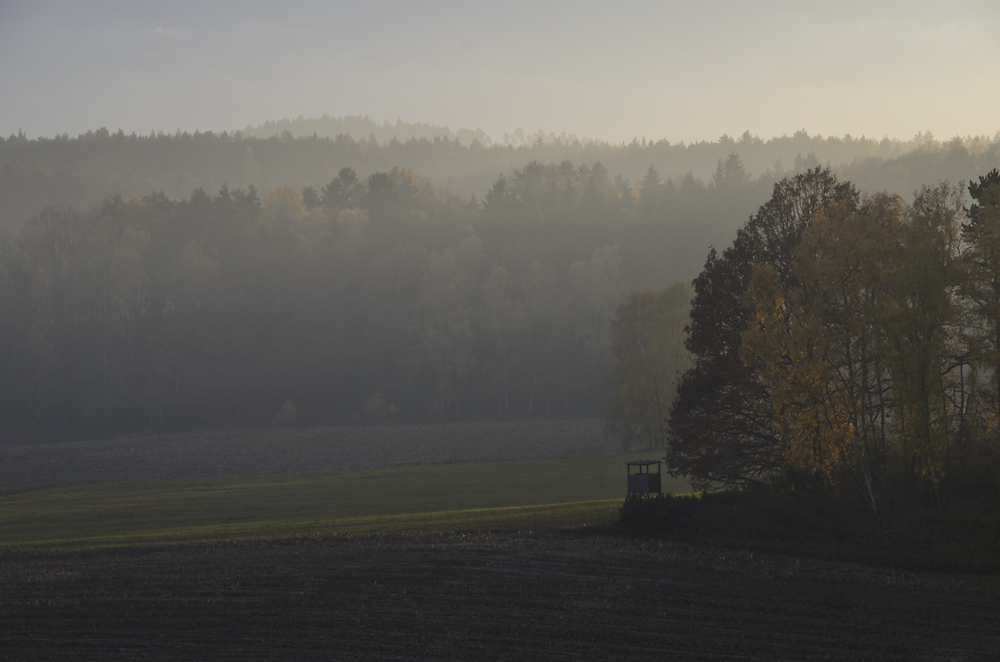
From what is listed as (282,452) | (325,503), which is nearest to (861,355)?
(325,503)

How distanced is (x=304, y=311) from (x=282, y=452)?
192 ft

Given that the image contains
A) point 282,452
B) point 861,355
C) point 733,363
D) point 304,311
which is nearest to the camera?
point 861,355

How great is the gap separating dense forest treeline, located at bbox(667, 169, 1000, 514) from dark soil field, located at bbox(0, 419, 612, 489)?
1492 inches

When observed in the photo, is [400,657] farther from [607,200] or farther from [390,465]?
[607,200]

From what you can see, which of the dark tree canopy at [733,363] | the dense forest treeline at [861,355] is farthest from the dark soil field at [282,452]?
the dense forest treeline at [861,355]

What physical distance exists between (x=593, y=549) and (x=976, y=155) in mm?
190147

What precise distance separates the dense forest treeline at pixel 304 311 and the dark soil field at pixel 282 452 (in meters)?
24.8

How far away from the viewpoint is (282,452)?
75.4m

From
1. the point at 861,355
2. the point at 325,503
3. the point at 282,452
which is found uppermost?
the point at 861,355

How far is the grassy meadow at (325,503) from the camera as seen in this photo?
1291 inches

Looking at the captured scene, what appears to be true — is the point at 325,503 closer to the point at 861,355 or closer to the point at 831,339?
the point at 831,339

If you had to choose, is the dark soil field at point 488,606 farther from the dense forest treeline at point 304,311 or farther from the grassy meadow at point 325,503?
the dense forest treeline at point 304,311

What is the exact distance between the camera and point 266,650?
1642 centimetres

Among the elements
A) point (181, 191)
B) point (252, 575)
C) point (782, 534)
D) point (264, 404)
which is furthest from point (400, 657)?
point (181, 191)
